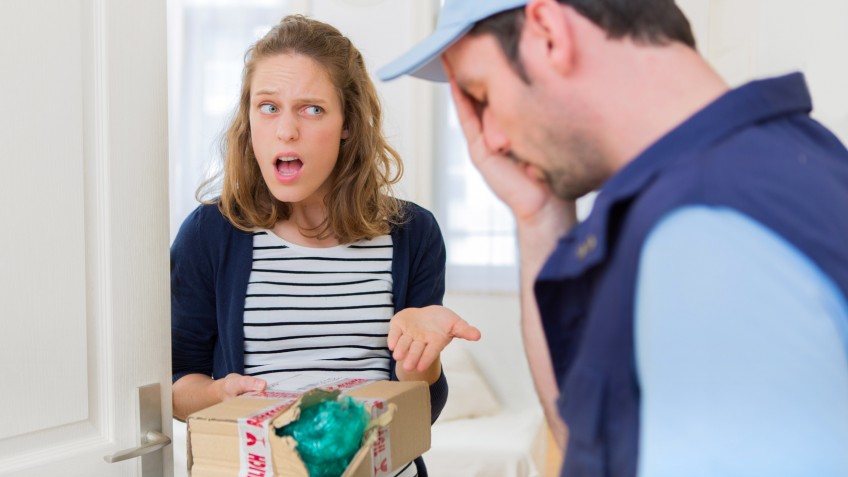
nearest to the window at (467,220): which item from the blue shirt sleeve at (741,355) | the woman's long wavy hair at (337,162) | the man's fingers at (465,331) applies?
the woman's long wavy hair at (337,162)

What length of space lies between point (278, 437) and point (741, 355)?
1.81 ft

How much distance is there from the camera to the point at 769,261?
1.57 feet

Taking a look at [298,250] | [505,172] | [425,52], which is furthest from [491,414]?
[425,52]

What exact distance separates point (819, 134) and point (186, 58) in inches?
123

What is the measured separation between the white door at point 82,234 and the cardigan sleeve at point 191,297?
10 cm

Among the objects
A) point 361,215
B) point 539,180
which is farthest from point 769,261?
point 361,215

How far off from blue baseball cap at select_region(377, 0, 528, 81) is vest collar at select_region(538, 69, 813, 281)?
185 millimetres

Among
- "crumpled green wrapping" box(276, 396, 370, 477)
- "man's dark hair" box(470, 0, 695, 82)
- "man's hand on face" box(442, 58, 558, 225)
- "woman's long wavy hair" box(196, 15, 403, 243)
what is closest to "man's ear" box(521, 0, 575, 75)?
"man's dark hair" box(470, 0, 695, 82)

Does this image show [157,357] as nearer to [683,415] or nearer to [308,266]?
[308,266]

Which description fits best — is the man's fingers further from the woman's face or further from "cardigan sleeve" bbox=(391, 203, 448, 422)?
the woman's face

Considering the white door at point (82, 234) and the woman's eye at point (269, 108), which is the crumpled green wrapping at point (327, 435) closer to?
the white door at point (82, 234)

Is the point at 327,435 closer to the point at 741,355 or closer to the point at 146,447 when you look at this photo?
the point at 146,447

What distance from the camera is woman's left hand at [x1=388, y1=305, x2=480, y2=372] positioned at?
1105 mm

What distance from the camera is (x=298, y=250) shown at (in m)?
1.29
